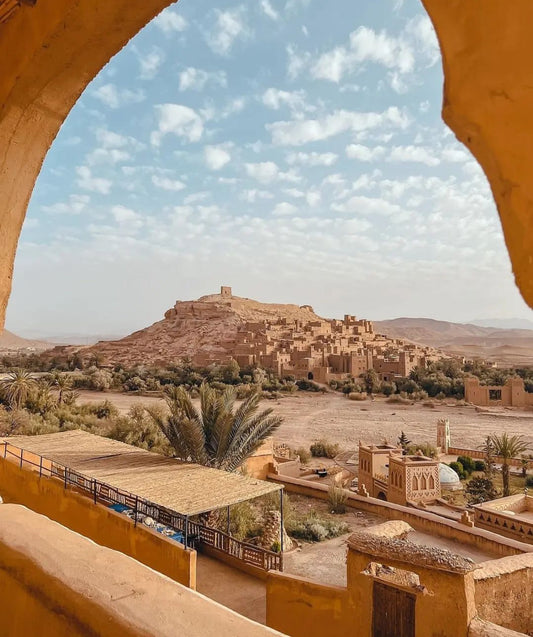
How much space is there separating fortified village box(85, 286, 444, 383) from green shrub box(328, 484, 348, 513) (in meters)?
27.9

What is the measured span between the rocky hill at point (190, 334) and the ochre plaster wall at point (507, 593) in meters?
40.4

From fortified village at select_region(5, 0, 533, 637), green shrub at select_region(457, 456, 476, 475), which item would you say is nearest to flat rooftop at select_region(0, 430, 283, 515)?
fortified village at select_region(5, 0, 533, 637)

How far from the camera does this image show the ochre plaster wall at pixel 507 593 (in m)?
5.57

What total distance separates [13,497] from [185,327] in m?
52.0

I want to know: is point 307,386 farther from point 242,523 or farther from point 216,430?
point 242,523

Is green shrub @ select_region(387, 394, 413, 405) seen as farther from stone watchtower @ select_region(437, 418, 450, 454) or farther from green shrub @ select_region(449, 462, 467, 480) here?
green shrub @ select_region(449, 462, 467, 480)

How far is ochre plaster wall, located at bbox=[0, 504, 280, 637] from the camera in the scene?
1158mm

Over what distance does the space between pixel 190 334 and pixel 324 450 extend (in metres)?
40.5

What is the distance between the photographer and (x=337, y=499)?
34.7 feet

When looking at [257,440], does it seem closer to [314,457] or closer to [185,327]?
[314,457]

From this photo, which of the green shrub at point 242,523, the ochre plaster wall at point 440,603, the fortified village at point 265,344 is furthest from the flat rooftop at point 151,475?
the fortified village at point 265,344

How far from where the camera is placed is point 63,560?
147 cm

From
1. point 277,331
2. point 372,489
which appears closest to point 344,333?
point 277,331

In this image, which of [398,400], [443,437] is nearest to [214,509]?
[443,437]
